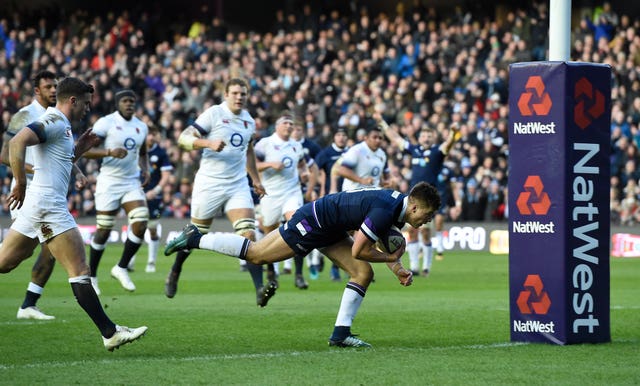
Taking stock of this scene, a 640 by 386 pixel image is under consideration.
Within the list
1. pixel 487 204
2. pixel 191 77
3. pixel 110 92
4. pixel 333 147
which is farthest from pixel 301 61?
pixel 333 147

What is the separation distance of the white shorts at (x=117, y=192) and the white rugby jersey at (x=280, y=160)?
264 cm

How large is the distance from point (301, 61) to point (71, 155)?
25.6 metres

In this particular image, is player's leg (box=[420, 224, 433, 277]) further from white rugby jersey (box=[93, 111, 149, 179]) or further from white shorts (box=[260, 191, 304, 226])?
white rugby jersey (box=[93, 111, 149, 179])

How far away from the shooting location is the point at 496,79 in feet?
102

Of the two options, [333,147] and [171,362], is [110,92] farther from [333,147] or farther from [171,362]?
[171,362]

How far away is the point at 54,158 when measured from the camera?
10.2m

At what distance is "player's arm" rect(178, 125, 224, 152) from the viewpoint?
1359cm

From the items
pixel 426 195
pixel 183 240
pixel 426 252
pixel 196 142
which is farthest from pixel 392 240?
pixel 426 252

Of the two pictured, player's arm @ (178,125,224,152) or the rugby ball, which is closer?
the rugby ball

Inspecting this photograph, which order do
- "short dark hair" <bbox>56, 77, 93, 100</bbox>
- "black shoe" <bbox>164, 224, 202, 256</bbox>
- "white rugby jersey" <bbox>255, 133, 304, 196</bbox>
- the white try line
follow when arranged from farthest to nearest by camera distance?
"white rugby jersey" <bbox>255, 133, 304, 196</bbox>
"black shoe" <bbox>164, 224, 202, 256</bbox>
"short dark hair" <bbox>56, 77, 93, 100</bbox>
the white try line

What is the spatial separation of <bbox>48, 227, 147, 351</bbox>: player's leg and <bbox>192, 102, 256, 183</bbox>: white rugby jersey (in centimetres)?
514

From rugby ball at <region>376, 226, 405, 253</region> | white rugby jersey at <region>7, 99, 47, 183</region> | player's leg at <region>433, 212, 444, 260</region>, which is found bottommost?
player's leg at <region>433, 212, 444, 260</region>

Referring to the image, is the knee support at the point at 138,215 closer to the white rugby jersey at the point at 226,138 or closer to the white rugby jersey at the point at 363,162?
the white rugby jersey at the point at 226,138

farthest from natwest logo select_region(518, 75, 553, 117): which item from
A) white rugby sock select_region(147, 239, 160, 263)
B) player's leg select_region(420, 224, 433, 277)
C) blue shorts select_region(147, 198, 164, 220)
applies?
blue shorts select_region(147, 198, 164, 220)
